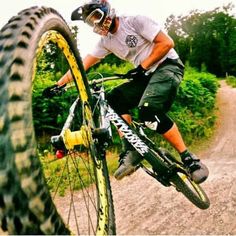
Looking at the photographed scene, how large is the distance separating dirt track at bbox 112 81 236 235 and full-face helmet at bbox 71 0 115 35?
115 inches

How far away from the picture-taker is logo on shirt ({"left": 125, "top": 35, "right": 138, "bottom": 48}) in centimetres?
430

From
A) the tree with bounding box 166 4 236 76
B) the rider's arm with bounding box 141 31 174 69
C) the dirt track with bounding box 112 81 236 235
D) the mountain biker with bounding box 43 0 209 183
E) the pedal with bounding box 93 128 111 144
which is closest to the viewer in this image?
the pedal with bounding box 93 128 111 144

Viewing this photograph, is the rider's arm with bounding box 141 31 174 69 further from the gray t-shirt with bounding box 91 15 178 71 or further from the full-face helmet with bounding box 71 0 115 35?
the full-face helmet with bounding box 71 0 115 35

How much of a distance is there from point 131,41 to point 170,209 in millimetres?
2830

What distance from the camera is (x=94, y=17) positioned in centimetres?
385

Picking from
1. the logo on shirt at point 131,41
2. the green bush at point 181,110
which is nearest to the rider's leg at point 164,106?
the logo on shirt at point 131,41

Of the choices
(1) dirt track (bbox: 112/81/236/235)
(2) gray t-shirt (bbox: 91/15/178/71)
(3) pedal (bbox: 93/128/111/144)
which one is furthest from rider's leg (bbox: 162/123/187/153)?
(3) pedal (bbox: 93/128/111/144)

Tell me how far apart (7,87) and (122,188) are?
22.3ft

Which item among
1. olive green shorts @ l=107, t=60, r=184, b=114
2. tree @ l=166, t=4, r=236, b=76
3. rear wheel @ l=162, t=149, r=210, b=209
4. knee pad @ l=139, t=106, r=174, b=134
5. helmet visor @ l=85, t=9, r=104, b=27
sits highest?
helmet visor @ l=85, t=9, r=104, b=27

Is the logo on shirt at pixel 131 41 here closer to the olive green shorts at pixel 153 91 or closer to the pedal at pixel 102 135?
the olive green shorts at pixel 153 91

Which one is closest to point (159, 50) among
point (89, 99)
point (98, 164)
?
point (89, 99)

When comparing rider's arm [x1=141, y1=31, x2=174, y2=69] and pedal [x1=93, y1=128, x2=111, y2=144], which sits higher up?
rider's arm [x1=141, y1=31, x2=174, y2=69]

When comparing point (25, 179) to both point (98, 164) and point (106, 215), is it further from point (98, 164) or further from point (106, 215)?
point (98, 164)

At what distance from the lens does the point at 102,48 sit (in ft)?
15.4
